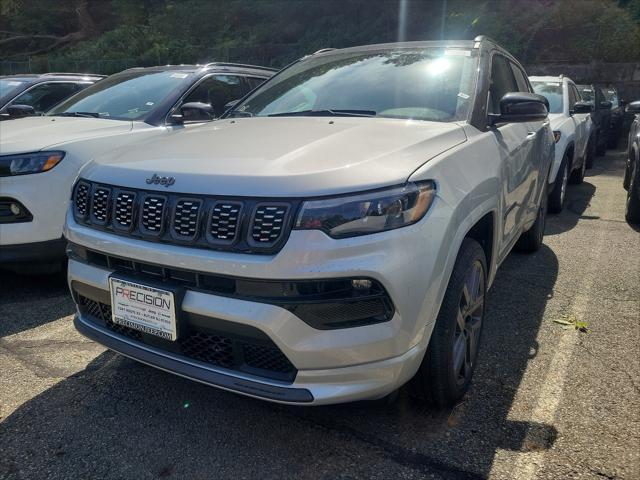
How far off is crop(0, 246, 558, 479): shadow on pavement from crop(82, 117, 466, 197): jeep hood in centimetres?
109

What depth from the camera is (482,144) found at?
2734 millimetres

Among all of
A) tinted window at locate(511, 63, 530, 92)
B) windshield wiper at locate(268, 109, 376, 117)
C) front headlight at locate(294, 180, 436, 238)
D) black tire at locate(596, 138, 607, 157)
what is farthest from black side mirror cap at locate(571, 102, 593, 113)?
front headlight at locate(294, 180, 436, 238)

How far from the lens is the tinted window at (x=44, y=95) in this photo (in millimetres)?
6426

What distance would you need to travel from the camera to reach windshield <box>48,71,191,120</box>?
4.79 metres

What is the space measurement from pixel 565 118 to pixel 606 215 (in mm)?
1333

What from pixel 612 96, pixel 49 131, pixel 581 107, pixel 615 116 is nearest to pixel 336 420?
pixel 49 131

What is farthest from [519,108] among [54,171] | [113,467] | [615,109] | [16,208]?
[615,109]

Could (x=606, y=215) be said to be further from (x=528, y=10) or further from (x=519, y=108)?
(x=528, y=10)

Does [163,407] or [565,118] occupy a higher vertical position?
[565,118]

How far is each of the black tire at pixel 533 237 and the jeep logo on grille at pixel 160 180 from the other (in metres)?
3.46

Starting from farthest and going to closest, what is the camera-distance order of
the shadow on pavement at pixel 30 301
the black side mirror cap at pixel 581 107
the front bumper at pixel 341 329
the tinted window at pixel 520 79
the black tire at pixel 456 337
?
the black side mirror cap at pixel 581 107 → the tinted window at pixel 520 79 → the shadow on pavement at pixel 30 301 → the black tire at pixel 456 337 → the front bumper at pixel 341 329

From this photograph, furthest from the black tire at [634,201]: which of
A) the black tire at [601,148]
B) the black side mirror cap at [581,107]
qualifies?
the black tire at [601,148]

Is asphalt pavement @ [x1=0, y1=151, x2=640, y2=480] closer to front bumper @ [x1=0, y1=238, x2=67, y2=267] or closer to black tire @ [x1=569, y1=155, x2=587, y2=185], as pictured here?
front bumper @ [x1=0, y1=238, x2=67, y2=267]

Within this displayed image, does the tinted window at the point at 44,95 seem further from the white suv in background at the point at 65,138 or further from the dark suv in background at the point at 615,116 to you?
the dark suv in background at the point at 615,116
